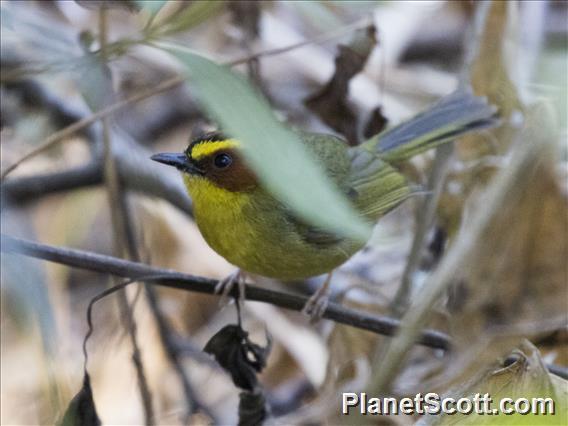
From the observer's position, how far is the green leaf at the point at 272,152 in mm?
1368

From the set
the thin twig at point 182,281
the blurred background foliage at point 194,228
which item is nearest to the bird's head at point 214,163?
the blurred background foliage at point 194,228

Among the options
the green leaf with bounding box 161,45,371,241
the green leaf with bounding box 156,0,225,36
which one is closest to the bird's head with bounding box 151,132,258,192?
the green leaf with bounding box 156,0,225,36

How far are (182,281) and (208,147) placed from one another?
0.58 m

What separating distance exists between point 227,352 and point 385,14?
140 inches

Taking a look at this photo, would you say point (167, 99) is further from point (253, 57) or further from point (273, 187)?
point (273, 187)

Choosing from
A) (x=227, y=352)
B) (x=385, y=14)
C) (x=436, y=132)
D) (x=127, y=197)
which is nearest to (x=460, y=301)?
(x=436, y=132)

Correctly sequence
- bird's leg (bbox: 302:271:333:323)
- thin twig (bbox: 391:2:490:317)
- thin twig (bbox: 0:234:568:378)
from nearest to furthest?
thin twig (bbox: 0:234:568:378), bird's leg (bbox: 302:271:333:323), thin twig (bbox: 391:2:490:317)

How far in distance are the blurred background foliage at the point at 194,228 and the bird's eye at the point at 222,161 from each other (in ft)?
0.98

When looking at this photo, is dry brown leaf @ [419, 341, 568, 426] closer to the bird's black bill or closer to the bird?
the bird

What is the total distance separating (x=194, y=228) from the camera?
463 cm

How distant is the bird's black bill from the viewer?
2.81 metres

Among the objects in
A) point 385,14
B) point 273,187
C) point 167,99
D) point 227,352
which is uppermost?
point 385,14

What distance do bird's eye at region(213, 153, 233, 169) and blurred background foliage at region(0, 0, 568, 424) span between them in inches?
11.8

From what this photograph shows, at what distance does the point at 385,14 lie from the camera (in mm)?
5594
